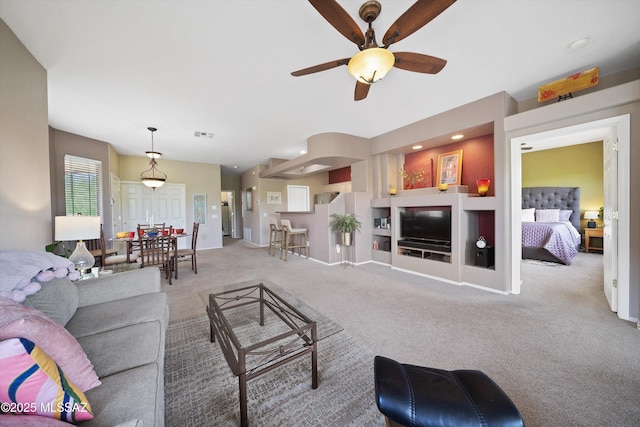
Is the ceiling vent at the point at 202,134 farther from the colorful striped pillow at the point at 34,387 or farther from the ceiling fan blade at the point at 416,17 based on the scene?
the colorful striped pillow at the point at 34,387

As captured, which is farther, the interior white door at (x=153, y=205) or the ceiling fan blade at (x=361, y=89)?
the interior white door at (x=153, y=205)

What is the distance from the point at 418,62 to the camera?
6.12ft

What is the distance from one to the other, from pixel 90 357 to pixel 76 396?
0.50 meters

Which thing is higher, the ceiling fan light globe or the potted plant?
the ceiling fan light globe

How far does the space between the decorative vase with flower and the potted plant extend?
52.6 inches

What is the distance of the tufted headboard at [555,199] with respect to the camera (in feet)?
17.6

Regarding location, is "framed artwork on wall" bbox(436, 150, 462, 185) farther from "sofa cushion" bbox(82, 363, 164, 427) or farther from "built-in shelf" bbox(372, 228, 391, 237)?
"sofa cushion" bbox(82, 363, 164, 427)

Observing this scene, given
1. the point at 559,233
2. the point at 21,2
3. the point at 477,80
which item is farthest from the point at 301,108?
the point at 559,233

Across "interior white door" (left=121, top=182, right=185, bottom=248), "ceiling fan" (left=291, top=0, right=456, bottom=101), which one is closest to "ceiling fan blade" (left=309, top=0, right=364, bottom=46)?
"ceiling fan" (left=291, top=0, right=456, bottom=101)

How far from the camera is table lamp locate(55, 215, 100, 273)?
2236 millimetres

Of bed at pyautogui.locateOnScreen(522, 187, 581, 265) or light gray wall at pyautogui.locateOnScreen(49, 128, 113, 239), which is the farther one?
bed at pyautogui.locateOnScreen(522, 187, 581, 265)

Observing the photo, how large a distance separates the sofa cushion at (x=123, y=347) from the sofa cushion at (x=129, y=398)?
8 centimetres

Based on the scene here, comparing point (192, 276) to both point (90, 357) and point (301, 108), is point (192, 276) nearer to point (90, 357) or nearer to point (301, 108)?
point (90, 357)

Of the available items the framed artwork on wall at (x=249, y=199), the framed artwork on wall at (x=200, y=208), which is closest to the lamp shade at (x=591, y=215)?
the framed artwork on wall at (x=249, y=199)
